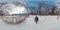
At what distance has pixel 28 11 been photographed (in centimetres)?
217

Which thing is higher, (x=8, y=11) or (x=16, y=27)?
(x=8, y=11)

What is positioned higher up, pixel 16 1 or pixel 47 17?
pixel 16 1

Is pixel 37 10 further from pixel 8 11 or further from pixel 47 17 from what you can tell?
pixel 8 11

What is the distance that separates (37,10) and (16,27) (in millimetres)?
424

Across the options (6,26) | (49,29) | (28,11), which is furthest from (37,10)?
(6,26)

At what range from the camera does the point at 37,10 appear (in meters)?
2.17

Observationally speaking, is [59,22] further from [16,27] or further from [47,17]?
[16,27]

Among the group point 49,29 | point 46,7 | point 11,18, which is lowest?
point 49,29

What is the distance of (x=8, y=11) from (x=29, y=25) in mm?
395

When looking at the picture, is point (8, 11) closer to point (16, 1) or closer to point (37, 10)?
point (16, 1)

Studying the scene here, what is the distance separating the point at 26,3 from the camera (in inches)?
85.6

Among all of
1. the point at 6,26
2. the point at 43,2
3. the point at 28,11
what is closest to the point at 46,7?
the point at 43,2

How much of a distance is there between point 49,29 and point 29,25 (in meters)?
0.32

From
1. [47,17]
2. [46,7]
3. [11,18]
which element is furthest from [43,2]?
[11,18]
